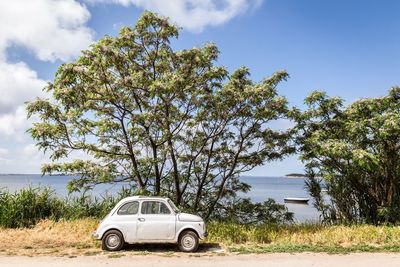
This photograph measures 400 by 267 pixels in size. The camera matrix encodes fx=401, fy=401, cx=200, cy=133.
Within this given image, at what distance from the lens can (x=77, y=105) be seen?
48.5 ft

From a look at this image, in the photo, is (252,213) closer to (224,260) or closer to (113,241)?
(224,260)

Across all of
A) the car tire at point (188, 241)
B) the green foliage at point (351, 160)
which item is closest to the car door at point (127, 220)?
the car tire at point (188, 241)

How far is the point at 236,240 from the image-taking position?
12719 millimetres

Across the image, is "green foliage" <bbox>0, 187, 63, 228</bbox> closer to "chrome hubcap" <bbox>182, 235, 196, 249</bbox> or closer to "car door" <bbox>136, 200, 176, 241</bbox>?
"car door" <bbox>136, 200, 176, 241</bbox>

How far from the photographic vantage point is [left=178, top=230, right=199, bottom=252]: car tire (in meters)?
11.4

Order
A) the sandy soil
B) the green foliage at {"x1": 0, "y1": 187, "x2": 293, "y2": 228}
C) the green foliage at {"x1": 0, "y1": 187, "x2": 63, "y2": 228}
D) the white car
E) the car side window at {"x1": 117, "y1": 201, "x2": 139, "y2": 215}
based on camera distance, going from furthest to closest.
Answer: the green foliage at {"x1": 0, "y1": 187, "x2": 293, "y2": 228} → the green foliage at {"x1": 0, "y1": 187, "x2": 63, "y2": 228} → the car side window at {"x1": 117, "y1": 201, "x2": 139, "y2": 215} → the white car → the sandy soil

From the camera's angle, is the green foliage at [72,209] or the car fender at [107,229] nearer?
the car fender at [107,229]

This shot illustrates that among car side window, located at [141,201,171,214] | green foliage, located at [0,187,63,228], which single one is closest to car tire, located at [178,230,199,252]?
car side window, located at [141,201,171,214]

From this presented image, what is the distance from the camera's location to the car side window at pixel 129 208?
38.2 feet

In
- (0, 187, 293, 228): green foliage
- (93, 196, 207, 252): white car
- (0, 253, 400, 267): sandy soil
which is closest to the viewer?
(0, 253, 400, 267): sandy soil

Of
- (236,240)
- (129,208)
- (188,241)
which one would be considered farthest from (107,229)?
(236,240)

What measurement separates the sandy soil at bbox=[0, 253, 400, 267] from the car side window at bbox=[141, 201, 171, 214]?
50.9 inches

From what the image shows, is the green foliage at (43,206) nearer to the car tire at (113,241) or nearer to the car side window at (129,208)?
the car side window at (129,208)

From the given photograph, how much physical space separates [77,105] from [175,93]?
364 centimetres
